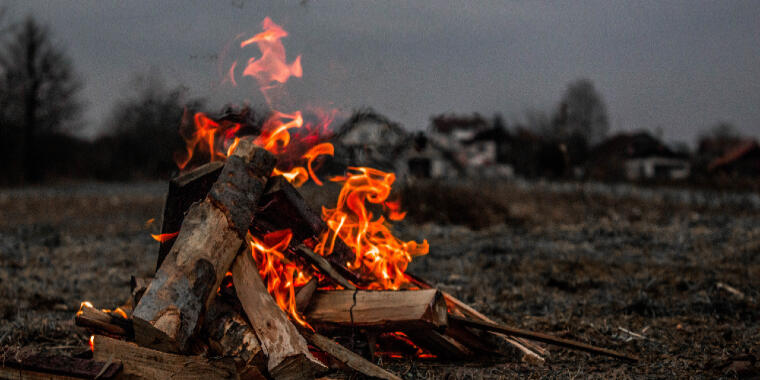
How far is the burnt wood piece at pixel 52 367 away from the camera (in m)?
2.18

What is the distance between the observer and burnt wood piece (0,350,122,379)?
218 cm

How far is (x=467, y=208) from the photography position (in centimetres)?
1036

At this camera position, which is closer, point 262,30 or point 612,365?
point 612,365

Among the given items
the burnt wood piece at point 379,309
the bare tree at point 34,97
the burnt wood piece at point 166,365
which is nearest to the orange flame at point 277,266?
the burnt wood piece at point 379,309

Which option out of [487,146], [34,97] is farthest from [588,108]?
[34,97]

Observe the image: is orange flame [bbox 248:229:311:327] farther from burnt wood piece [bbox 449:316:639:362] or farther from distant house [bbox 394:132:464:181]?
distant house [bbox 394:132:464:181]

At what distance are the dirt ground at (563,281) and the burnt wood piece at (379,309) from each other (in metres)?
0.28

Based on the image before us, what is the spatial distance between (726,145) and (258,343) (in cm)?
6170

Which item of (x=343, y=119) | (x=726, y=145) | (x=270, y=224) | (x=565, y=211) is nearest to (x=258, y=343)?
(x=270, y=224)

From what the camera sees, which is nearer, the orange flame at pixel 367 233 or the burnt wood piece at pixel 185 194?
the burnt wood piece at pixel 185 194

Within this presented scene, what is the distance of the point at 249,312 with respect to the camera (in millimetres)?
2455

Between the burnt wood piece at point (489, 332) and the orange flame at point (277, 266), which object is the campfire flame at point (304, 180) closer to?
the orange flame at point (277, 266)

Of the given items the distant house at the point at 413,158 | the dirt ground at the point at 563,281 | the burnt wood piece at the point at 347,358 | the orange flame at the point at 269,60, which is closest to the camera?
the burnt wood piece at the point at 347,358

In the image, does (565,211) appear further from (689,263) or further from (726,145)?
(726,145)
